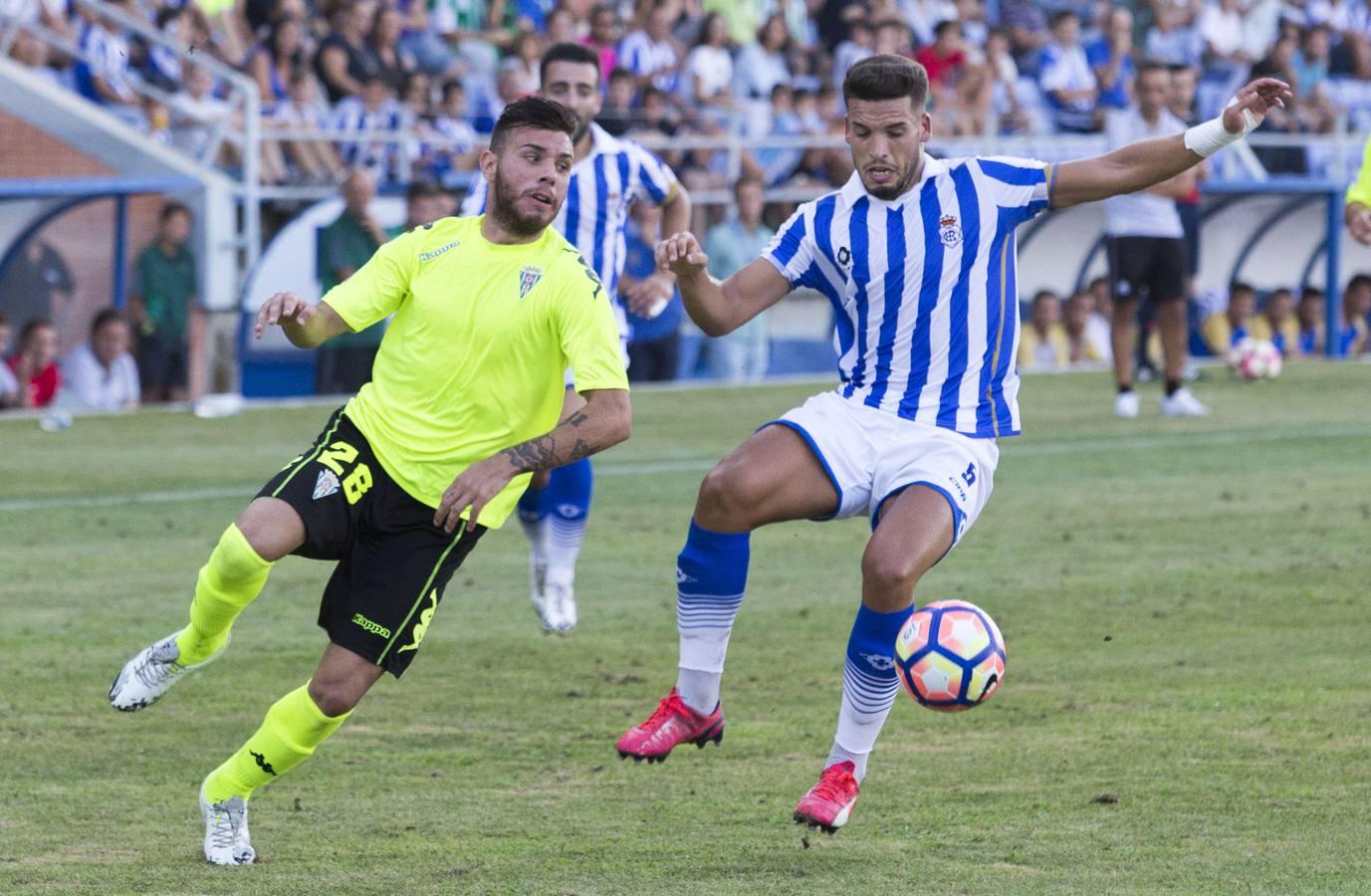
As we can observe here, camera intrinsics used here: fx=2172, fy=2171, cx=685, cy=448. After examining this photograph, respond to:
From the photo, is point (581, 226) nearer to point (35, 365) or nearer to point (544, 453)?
point (544, 453)

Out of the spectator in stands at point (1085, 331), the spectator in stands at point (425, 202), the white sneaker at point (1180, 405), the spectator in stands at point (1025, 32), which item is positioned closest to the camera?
the white sneaker at point (1180, 405)

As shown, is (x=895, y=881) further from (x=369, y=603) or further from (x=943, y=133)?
(x=943, y=133)

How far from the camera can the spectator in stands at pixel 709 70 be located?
20672 mm

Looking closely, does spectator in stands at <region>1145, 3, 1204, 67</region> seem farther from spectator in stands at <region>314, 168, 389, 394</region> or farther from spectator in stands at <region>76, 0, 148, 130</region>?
spectator in stands at <region>76, 0, 148, 130</region>

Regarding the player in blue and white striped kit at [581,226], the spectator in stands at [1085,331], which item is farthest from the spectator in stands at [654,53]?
the player in blue and white striped kit at [581,226]

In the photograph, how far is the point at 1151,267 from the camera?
16.1 metres

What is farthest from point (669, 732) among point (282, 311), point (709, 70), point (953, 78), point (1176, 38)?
point (1176, 38)

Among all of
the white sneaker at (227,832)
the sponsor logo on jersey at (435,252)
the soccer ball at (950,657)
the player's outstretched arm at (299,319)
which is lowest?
the white sneaker at (227,832)

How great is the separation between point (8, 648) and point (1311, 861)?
5.21 m

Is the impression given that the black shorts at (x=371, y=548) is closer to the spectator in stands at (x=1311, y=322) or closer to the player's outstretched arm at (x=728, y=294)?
the player's outstretched arm at (x=728, y=294)

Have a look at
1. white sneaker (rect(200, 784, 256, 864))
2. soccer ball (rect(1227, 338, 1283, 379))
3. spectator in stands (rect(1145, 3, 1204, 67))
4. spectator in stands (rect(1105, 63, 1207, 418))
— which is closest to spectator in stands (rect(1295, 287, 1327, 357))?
spectator in stands (rect(1145, 3, 1204, 67))

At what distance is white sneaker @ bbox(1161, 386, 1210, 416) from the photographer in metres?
16.4

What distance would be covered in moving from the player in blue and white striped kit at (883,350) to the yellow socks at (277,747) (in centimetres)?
99

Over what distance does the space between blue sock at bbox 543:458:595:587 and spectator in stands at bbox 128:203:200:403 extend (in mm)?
8532
